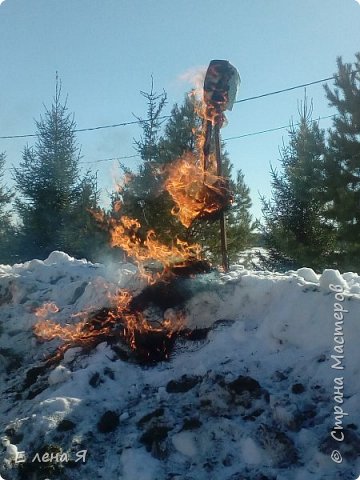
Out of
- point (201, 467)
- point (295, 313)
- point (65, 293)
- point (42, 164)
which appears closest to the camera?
point (201, 467)

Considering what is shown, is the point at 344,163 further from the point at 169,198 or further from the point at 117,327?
the point at 117,327

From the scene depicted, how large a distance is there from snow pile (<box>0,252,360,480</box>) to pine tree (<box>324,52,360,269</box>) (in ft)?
23.9

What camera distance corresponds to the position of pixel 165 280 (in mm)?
6508

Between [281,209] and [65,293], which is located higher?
[281,209]

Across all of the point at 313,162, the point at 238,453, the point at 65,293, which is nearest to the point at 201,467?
the point at 238,453

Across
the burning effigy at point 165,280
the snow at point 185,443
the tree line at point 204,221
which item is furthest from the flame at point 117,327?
the tree line at point 204,221

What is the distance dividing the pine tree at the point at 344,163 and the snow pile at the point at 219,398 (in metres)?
7.30

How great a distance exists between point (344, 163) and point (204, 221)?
5094mm

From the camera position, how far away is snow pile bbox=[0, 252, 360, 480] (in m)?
3.94

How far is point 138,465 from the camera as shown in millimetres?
4043

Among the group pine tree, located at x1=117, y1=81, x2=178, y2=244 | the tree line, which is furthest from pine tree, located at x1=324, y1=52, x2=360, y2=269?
pine tree, located at x1=117, y1=81, x2=178, y2=244

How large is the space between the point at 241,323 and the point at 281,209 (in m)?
11.9

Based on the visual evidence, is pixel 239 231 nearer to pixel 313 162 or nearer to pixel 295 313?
pixel 313 162

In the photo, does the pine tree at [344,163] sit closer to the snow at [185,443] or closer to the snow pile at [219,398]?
the snow pile at [219,398]
